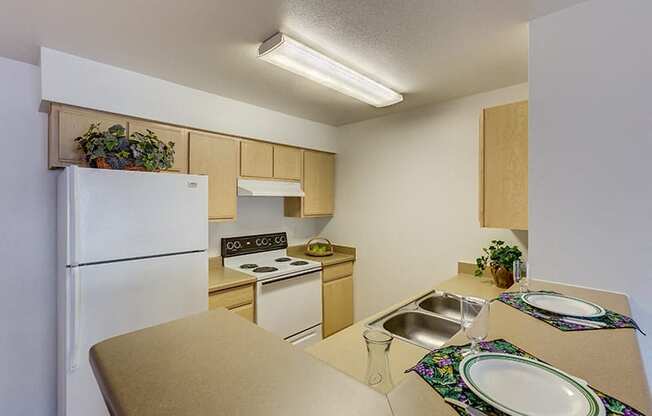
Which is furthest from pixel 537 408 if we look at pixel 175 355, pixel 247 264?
pixel 247 264

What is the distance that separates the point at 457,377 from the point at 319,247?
2715 mm

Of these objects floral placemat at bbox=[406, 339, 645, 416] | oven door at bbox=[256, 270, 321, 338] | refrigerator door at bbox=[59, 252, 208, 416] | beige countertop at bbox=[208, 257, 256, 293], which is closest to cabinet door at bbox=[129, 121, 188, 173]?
refrigerator door at bbox=[59, 252, 208, 416]

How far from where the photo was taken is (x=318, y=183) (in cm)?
330

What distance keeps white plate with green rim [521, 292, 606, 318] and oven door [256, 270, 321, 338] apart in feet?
5.93

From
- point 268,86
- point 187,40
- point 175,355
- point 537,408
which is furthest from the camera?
point 268,86

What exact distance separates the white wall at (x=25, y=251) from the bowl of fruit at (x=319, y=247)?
214 cm

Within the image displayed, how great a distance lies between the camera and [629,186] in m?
1.24

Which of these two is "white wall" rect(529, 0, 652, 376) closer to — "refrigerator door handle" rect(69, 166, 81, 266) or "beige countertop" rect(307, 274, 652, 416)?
"beige countertop" rect(307, 274, 652, 416)

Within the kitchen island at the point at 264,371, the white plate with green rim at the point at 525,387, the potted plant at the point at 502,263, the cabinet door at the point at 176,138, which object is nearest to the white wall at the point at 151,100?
the cabinet door at the point at 176,138

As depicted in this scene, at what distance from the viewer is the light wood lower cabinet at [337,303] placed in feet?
9.78

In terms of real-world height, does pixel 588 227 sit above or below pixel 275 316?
above

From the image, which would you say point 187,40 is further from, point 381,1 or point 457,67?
A: point 457,67

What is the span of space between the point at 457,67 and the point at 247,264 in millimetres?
2383

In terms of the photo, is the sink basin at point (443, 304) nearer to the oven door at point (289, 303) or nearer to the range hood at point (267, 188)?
the oven door at point (289, 303)
